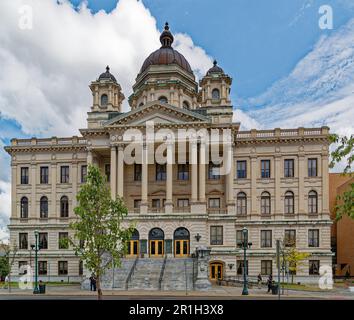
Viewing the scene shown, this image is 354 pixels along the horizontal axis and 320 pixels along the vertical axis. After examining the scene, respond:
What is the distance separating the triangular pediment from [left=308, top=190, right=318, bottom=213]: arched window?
17.1 metres

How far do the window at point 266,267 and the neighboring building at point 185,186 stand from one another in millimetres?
126

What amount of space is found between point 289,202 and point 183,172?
14.6 metres

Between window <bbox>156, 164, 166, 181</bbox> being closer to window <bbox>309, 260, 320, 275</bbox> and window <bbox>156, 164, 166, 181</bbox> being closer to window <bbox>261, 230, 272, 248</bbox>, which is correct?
window <bbox>261, 230, 272, 248</bbox>

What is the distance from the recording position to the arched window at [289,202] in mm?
57938

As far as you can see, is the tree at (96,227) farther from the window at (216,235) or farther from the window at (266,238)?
the window at (266,238)

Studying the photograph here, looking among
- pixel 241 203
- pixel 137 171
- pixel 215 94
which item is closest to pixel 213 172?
pixel 241 203

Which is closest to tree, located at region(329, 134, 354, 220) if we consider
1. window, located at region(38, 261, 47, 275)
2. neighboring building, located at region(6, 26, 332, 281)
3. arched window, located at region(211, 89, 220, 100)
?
neighboring building, located at region(6, 26, 332, 281)

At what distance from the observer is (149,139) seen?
54219mm

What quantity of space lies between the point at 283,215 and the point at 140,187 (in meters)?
19.4

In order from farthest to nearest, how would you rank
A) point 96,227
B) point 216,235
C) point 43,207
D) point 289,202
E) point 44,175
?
point 44,175 < point 43,207 < point 289,202 < point 216,235 < point 96,227

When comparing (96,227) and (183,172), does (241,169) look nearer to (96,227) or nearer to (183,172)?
(183,172)

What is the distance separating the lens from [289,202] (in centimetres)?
5806
